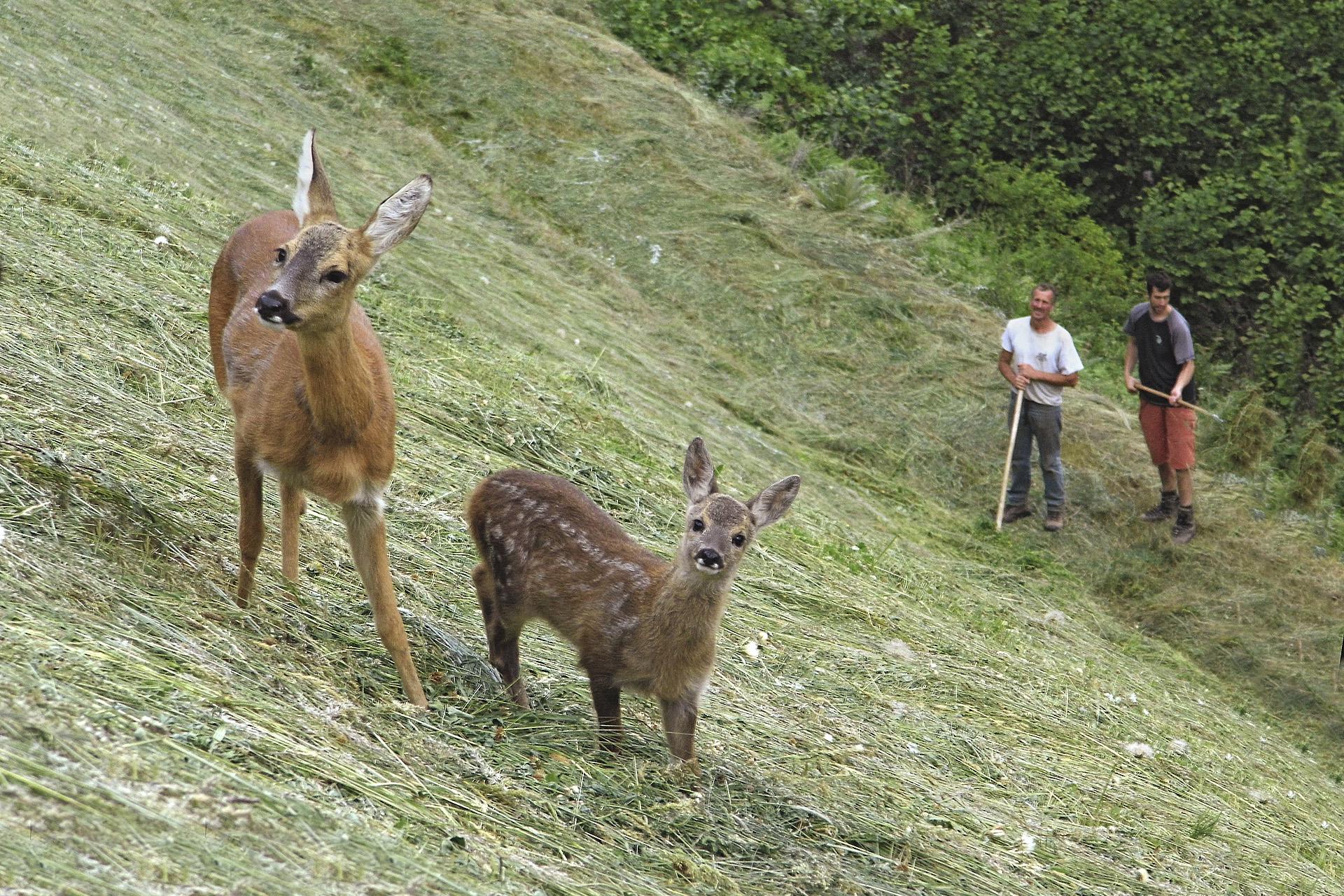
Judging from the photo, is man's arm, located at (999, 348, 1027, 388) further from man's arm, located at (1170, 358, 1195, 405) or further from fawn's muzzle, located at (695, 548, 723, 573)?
fawn's muzzle, located at (695, 548, 723, 573)

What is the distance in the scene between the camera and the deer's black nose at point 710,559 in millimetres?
6141

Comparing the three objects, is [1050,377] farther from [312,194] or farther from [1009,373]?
[312,194]

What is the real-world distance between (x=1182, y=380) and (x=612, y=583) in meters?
9.25

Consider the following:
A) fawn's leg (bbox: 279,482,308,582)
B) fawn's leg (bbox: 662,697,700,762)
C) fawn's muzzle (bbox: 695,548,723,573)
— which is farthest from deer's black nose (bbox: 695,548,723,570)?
fawn's leg (bbox: 279,482,308,582)

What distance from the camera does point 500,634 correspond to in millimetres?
6527

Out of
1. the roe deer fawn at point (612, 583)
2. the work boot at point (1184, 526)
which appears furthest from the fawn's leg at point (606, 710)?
the work boot at point (1184, 526)

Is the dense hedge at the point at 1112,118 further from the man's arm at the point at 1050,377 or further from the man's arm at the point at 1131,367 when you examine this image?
the man's arm at the point at 1050,377

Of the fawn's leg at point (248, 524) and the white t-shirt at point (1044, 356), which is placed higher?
the white t-shirt at point (1044, 356)

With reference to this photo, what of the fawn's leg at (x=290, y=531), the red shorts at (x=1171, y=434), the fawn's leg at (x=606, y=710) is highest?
the red shorts at (x=1171, y=434)

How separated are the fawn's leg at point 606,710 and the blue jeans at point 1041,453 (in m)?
8.85

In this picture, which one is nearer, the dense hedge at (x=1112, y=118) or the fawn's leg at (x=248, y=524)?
the fawn's leg at (x=248, y=524)

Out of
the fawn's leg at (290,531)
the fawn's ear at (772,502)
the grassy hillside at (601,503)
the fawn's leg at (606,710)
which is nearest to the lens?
the grassy hillside at (601,503)

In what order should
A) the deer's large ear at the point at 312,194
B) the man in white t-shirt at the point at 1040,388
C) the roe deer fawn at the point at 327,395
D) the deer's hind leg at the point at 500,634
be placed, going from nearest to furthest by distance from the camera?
the roe deer fawn at the point at 327,395 < the deer's large ear at the point at 312,194 < the deer's hind leg at the point at 500,634 < the man in white t-shirt at the point at 1040,388

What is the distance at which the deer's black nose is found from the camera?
614cm
